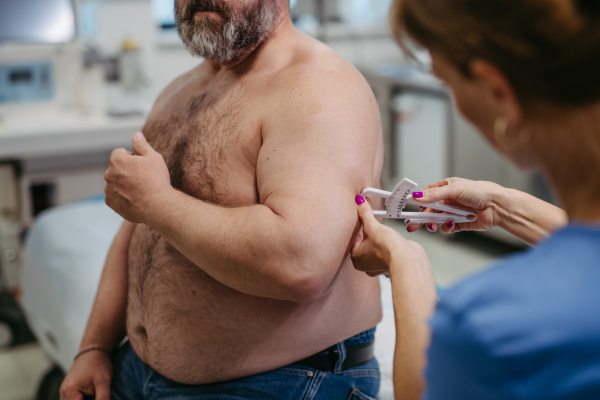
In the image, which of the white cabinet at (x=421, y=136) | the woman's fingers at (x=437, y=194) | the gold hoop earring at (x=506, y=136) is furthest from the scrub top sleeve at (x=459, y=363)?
the white cabinet at (x=421, y=136)

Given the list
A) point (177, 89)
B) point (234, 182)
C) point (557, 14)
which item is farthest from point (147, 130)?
point (557, 14)

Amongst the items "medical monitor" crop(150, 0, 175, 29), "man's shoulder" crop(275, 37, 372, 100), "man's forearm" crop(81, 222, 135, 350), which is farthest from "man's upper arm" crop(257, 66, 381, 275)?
"medical monitor" crop(150, 0, 175, 29)

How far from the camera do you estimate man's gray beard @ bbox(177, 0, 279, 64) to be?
1.05 m

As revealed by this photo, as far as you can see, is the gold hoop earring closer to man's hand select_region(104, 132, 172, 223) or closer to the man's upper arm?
the man's upper arm

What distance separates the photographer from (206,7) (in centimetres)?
106

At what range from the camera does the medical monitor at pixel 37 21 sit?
8.54 feet

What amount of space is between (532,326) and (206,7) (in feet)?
2.69

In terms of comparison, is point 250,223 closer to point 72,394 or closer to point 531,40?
point 531,40

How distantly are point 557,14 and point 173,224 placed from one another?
2.07ft

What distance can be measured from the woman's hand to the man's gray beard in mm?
415

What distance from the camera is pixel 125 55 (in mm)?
3057

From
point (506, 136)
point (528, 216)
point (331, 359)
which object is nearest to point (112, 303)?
point (331, 359)

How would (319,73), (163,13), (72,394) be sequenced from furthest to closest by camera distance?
(163,13) → (72,394) → (319,73)

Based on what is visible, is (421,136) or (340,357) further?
(421,136)
